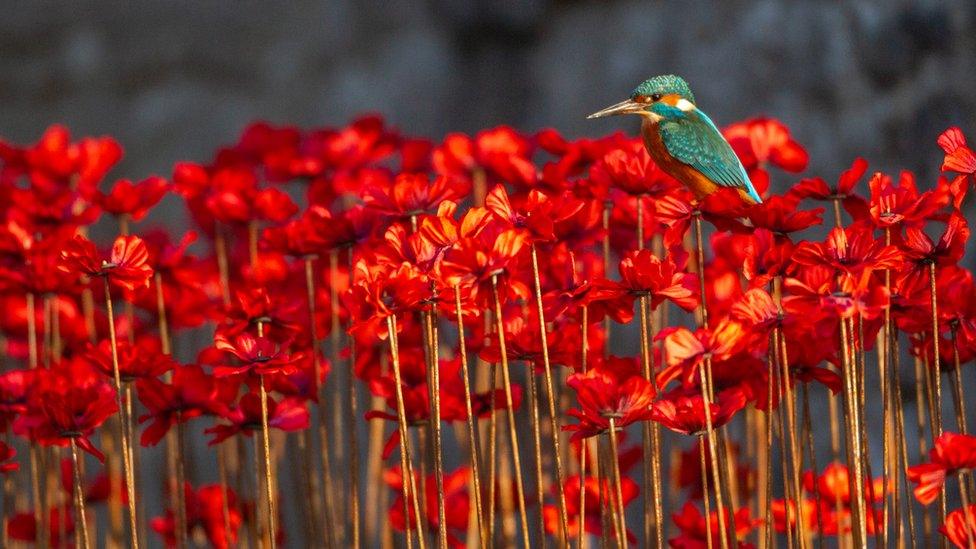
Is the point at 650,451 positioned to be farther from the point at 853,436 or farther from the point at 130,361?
the point at 130,361

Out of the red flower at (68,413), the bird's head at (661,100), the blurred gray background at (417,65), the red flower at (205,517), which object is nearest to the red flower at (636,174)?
the bird's head at (661,100)

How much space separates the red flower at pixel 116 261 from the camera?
90 centimetres

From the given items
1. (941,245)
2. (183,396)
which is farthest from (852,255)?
(183,396)

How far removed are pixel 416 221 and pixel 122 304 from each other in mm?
868

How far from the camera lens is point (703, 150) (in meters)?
0.86

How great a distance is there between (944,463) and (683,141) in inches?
10.3

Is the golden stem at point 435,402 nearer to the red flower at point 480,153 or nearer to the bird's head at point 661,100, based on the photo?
the bird's head at point 661,100

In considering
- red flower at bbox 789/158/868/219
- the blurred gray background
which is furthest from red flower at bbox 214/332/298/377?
the blurred gray background

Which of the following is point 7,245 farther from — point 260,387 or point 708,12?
point 708,12

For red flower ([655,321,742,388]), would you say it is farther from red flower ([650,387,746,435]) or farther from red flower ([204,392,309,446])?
red flower ([204,392,309,446])

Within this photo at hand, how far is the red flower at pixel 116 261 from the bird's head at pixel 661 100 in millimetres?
327

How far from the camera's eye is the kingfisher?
2.84 feet

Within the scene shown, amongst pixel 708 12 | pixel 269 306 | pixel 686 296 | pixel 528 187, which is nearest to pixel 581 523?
pixel 686 296

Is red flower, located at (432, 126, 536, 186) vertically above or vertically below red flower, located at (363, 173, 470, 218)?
above
